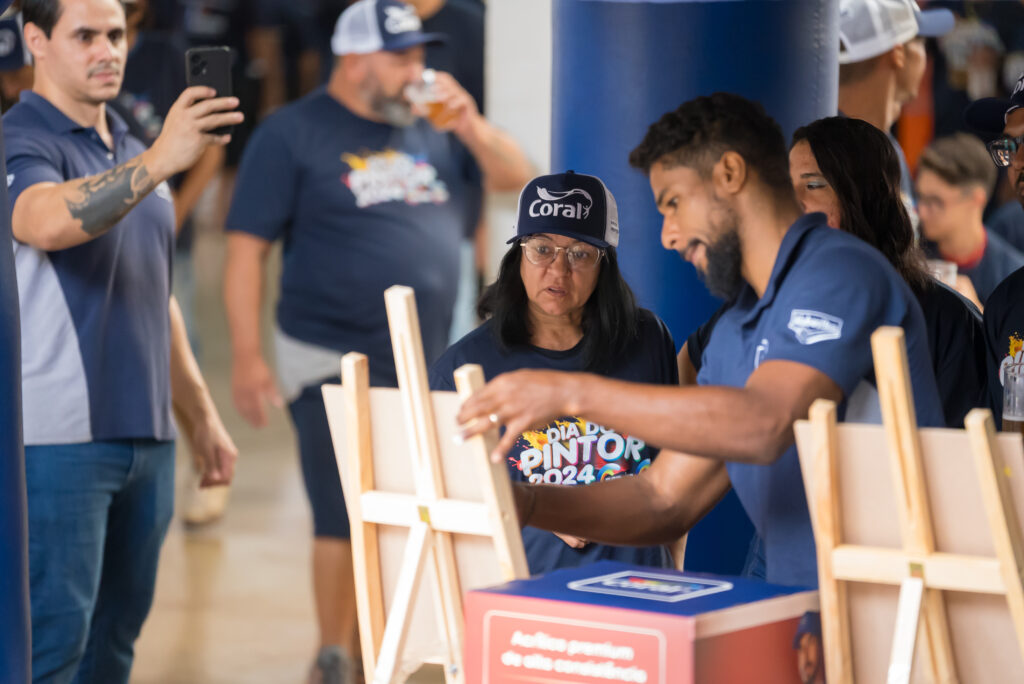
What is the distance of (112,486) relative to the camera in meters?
3.13

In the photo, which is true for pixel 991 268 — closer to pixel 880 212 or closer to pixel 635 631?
pixel 880 212

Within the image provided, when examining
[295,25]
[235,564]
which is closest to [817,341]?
[235,564]

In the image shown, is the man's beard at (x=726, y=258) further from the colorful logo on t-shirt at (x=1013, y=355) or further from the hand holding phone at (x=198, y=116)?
the hand holding phone at (x=198, y=116)

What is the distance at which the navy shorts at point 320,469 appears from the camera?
4180 millimetres

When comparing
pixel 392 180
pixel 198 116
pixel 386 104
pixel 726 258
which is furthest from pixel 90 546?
pixel 386 104

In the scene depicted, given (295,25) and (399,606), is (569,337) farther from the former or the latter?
(295,25)

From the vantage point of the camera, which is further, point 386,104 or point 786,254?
point 386,104

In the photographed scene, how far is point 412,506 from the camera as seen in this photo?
197 centimetres

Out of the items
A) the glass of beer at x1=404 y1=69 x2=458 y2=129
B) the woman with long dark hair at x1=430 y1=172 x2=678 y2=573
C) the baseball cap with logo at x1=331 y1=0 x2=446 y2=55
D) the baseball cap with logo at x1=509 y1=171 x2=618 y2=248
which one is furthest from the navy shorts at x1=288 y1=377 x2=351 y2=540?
the baseball cap with logo at x1=509 y1=171 x2=618 y2=248

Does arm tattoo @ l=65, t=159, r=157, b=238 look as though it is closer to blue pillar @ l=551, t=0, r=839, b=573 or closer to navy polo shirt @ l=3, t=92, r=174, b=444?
navy polo shirt @ l=3, t=92, r=174, b=444

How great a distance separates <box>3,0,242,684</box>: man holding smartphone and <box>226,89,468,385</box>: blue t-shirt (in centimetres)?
99

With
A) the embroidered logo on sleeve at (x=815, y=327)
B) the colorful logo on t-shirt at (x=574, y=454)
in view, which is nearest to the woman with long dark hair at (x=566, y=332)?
the colorful logo on t-shirt at (x=574, y=454)

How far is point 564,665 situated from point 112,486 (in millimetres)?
1732

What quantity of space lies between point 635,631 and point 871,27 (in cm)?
262
